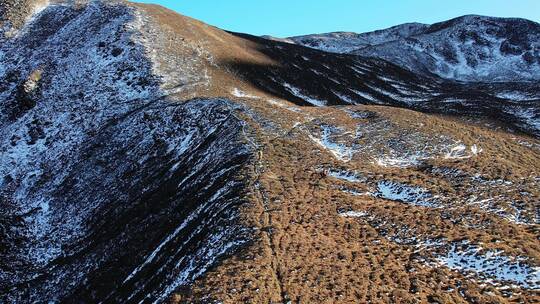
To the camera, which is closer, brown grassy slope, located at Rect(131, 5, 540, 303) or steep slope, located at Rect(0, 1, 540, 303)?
brown grassy slope, located at Rect(131, 5, 540, 303)

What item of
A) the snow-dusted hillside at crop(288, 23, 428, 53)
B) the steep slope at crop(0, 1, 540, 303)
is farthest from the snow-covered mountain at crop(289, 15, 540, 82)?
the steep slope at crop(0, 1, 540, 303)

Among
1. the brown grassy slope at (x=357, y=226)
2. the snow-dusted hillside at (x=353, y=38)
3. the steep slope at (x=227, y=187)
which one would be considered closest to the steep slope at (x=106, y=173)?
the steep slope at (x=227, y=187)

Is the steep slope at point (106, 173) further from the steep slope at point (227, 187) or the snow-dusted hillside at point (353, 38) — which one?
the snow-dusted hillside at point (353, 38)

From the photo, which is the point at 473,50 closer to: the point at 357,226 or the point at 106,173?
the point at 106,173

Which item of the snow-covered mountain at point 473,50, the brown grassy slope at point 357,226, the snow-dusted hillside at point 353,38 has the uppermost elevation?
the snow-dusted hillside at point 353,38

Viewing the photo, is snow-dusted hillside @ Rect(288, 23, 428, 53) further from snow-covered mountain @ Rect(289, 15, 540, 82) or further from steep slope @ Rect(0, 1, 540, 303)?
steep slope @ Rect(0, 1, 540, 303)

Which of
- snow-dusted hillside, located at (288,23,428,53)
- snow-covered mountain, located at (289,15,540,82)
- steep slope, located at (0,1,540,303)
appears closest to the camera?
steep slope, located at (0,1,540,303)

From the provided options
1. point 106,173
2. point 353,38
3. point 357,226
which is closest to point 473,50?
point 353,38
